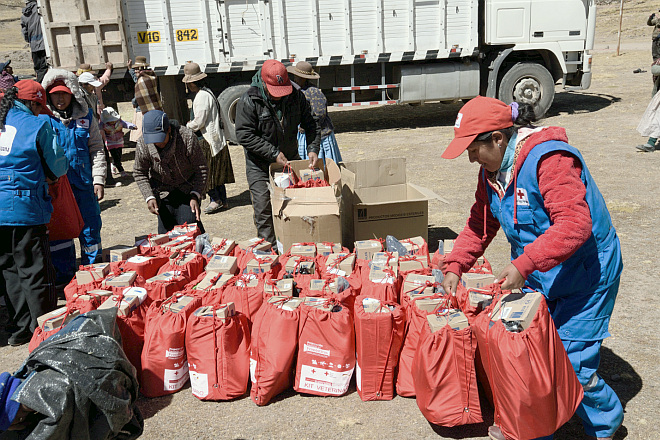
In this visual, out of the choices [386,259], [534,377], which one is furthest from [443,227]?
[534,377]

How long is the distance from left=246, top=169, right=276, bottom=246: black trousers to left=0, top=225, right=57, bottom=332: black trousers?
1797mm

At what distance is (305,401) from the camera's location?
3.25m

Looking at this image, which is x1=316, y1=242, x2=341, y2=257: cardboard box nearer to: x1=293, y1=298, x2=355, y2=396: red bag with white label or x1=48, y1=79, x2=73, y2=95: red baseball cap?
x1=293, y1=298, x2=355, y2=396: red bag with white label

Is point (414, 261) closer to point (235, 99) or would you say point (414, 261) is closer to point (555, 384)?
point (555, 384)

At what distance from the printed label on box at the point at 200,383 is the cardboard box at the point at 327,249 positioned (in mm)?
1395

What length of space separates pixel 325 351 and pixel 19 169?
248cm

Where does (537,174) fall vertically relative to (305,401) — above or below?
above

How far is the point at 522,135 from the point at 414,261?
5.13 feet

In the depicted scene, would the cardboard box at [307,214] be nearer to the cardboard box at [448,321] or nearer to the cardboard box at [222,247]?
the cardboard box at [222,247]

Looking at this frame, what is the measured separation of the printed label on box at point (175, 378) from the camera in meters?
3.32

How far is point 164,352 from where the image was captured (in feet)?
10.8

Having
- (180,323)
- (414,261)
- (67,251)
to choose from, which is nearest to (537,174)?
(414,261)

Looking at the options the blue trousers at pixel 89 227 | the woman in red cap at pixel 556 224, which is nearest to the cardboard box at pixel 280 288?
the woman in red cap at pixel 556 224

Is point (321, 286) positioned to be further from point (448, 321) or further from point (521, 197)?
point (521, 197)
